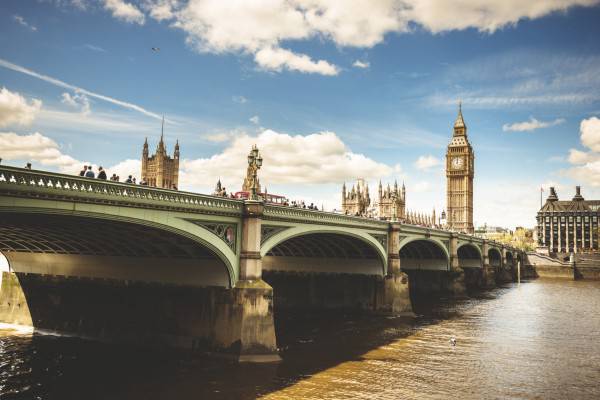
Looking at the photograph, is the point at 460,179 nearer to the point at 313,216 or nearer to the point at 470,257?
the point at 470,257

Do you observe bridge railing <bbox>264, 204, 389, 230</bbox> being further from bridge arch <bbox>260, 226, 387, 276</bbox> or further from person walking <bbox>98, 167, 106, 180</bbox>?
person walking <bbox>98, 167, 106, 180</bbox>

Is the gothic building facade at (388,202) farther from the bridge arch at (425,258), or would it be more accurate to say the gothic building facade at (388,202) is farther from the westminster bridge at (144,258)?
the westminster bridge at (144,258)

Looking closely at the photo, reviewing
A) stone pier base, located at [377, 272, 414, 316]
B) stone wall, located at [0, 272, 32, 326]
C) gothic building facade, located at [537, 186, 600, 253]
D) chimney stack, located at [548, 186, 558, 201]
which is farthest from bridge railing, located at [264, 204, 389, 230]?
chimney stack, located at [548, 186, 558, 201]

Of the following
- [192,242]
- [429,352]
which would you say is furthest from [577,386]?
[192,242]

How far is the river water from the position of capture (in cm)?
2050

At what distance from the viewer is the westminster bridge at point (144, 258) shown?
59.7 feet

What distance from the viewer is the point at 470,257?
85.3 m

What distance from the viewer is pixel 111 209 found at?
18703 mm

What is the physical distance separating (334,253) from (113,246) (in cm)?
2144

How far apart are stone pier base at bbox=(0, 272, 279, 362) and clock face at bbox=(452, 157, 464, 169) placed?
17463 centimetres

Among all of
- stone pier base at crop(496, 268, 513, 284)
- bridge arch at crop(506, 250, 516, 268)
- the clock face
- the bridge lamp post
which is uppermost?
the clock face

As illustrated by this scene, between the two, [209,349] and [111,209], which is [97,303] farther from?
[111,209]

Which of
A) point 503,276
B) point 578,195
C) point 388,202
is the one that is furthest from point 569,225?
point 503,276

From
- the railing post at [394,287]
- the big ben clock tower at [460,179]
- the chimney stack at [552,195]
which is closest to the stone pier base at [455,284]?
the railing post at [394,287]
